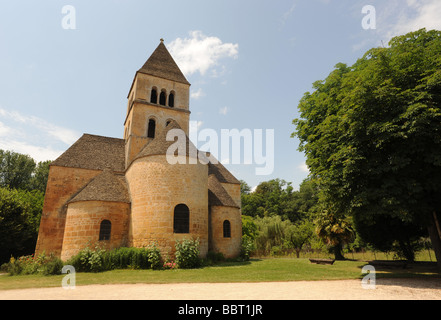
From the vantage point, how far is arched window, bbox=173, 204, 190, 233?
626 inches

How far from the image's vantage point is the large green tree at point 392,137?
30.1 ft

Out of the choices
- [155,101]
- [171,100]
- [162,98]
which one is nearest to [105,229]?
[155,101]

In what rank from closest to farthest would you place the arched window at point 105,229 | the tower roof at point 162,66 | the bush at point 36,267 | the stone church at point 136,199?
1. the bush at point 36,267
2. the stone church at point 136,199
3. the arched window at point 105,229
4. the tower roof at point 162,66

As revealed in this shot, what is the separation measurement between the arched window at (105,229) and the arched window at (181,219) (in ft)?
15.7

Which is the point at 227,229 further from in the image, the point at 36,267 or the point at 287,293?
the point at 36,267

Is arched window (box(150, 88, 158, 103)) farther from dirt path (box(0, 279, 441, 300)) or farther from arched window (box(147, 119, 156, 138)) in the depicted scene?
dirt path (box(0, 279, 441, 300))

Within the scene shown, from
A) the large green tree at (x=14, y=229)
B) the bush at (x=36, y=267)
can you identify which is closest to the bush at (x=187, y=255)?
the bush at (x=36, y=267)

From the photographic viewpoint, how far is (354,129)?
10.1 m

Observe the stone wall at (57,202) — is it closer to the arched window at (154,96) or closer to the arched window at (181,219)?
the arched window at (154,96)

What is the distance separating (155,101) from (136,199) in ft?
44.0

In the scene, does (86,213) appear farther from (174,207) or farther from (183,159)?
(183,159)

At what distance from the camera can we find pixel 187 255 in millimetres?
14680
